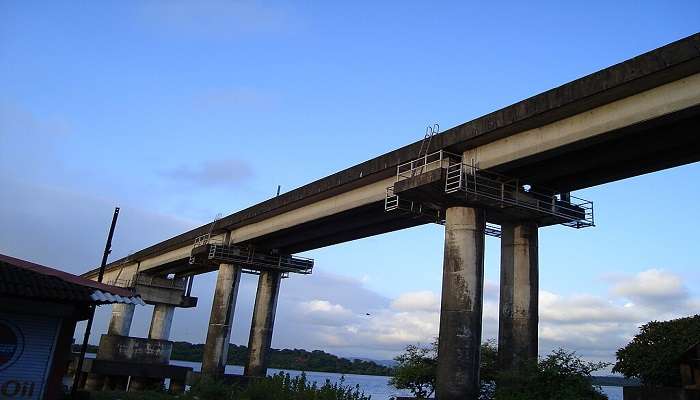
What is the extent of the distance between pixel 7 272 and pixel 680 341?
24799mm

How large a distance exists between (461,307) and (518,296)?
4225mm

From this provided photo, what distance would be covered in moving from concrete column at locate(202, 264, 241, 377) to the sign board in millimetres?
23858

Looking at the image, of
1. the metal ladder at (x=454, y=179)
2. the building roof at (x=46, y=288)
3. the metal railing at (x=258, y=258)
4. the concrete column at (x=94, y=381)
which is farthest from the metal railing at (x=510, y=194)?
the concrete column at (x=94, y=381)

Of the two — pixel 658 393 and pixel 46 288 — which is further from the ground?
pixel 46 288

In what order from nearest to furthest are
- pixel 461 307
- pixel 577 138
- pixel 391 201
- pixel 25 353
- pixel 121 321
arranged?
pixel 25 353 < pixel 577 138 < pixel 461 307 < pixel 391 201 < pixel 121 321

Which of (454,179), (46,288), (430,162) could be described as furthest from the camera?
(430,162)

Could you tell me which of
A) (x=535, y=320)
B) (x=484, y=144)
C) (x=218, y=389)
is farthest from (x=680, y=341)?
(x=218, y=389)

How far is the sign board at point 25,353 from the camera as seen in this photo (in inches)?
587

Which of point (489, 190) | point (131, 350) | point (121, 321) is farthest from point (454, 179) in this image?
point (121, 321)

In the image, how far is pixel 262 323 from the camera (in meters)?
42.8

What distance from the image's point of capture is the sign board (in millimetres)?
14914

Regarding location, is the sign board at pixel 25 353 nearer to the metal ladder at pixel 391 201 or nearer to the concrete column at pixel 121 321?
the metal ladder at pixel 391 201

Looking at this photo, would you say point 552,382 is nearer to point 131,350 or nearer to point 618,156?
point 618,156

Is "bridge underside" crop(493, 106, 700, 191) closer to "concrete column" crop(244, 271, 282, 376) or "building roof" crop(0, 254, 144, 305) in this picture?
"building roof" crop(0, 254, 144, 305)
